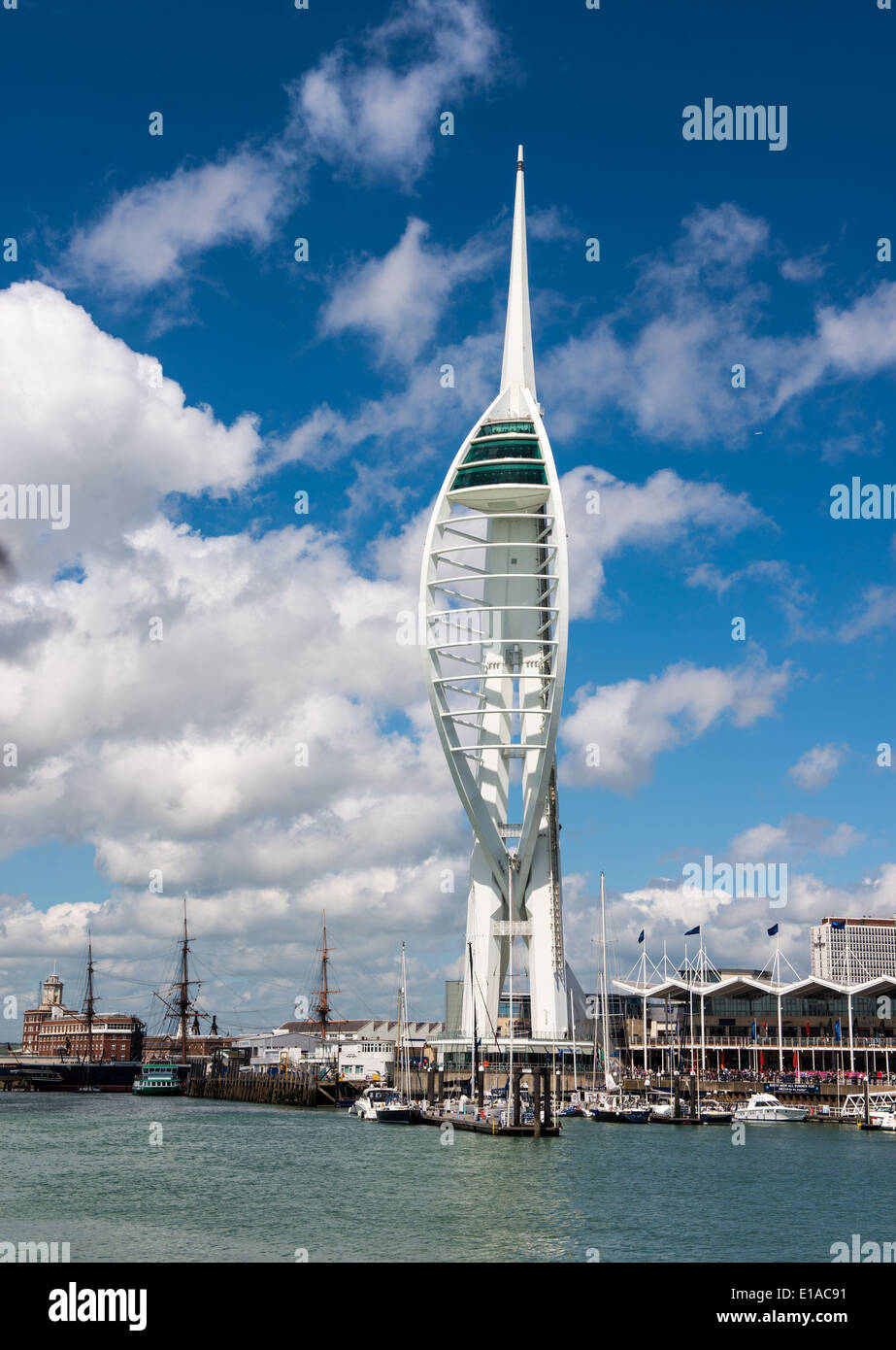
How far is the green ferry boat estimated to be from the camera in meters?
138

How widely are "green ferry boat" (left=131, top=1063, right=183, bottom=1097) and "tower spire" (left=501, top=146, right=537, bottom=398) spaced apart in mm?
76537

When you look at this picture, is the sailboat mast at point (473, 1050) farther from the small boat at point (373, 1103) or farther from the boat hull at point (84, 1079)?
the boat hull at point (84, 1079)

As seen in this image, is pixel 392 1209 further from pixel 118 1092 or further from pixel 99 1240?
pixel 118 1092

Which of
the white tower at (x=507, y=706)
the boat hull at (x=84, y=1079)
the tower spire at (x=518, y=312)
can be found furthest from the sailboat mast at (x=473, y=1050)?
the boat hull at (x=84, y=1079)

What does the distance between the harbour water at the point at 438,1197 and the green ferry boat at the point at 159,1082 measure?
228 ft

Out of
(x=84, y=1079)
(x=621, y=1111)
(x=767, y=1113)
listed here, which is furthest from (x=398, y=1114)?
(x=84, y=1079)

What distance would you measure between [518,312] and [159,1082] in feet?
268

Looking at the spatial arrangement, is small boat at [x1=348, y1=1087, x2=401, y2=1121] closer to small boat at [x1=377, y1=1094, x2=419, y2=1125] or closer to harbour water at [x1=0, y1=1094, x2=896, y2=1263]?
small boat at [x1=377, y1=1094, x2=419, y2=1125]

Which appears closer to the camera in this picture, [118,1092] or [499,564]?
[499,564]

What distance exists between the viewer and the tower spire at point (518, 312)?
352 feet
